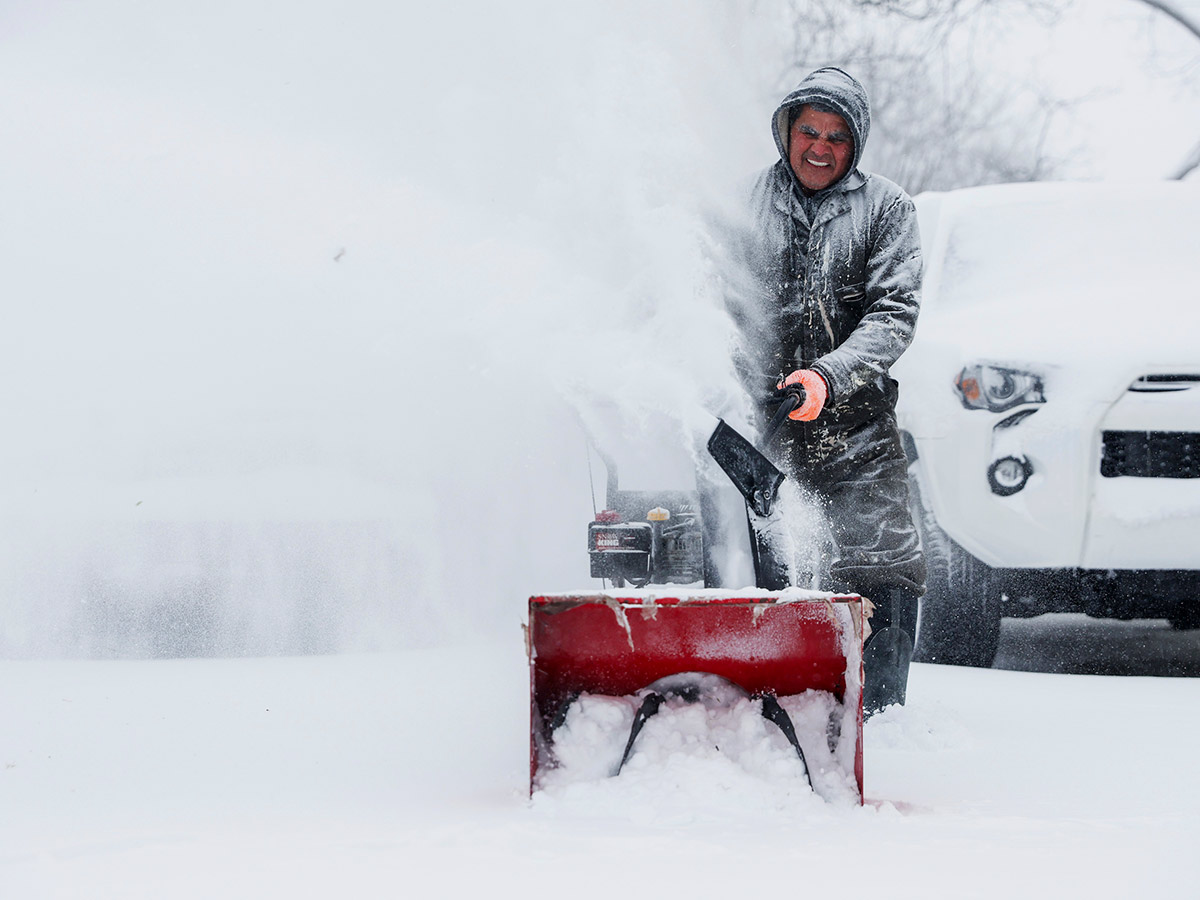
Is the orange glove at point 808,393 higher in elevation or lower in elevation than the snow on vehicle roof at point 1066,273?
lower

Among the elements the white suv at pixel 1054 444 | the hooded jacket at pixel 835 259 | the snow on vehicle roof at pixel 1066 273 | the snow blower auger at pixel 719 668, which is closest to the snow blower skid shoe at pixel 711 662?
the snow blower auger at pixel 719 668

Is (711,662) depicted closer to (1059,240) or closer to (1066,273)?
(1066,273)

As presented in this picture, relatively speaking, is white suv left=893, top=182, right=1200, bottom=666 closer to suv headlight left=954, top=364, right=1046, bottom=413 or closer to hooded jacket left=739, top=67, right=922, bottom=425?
suv headlight left=954, top=364, right=1046, bottom=413

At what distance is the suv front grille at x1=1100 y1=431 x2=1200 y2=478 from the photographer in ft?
12.9

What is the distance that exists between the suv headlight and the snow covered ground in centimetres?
98

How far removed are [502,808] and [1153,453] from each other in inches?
105

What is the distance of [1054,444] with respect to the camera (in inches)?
155

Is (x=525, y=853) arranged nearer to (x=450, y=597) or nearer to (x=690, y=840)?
(x=690, y=840)

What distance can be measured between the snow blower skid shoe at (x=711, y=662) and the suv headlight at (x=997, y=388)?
1788 millimetres

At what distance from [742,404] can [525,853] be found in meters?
1.79

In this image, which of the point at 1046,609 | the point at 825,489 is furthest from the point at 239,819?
the point at 1046,609

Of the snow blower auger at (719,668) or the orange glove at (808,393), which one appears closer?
the snow blower auger at (719,668)

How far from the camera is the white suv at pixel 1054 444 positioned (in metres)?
3.92

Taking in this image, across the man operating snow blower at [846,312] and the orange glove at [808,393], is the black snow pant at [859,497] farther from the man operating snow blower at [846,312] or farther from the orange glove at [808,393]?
the orange glove at [808,393]
